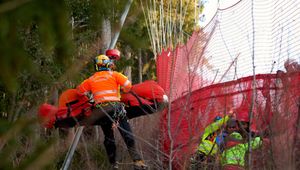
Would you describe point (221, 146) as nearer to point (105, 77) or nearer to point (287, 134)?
point (287, 134)

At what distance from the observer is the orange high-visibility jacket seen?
632cm

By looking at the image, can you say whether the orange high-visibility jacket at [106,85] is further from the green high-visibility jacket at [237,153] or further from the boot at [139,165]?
the green high-visibility jacket at [237,153]

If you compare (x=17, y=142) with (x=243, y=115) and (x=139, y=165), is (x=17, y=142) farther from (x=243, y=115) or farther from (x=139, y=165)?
(x=139, y=165)

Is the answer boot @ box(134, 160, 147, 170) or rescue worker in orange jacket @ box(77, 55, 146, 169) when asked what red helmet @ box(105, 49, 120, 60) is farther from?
boot @ box(134, 160, 147, 170)

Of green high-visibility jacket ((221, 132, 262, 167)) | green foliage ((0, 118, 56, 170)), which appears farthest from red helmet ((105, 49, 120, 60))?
green foliage ((0, 118, 56, 170))

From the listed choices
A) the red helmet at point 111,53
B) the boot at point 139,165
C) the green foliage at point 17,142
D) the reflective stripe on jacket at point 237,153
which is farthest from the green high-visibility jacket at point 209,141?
the green foliage at point 17,142

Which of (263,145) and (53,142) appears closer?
(53,142)

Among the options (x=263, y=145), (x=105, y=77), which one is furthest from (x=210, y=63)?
(x=263, y=145)

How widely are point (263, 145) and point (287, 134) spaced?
35cm

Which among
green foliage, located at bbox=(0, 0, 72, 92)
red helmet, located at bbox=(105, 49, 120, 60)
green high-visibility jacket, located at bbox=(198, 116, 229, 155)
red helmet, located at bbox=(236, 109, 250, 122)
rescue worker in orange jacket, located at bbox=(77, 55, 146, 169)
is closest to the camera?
green foliage, located at bbox=(0, 0, 72, 92)

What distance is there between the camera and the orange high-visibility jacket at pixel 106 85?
6320mm

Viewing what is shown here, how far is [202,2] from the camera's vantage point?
22.2 ft

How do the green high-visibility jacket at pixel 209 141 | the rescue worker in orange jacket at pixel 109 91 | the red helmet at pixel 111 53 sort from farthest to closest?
the red helmet at pixel 111 53
the rescue worker in orange jacket at pixel 109 91
the green high-visibility jacket at pixel 209 141

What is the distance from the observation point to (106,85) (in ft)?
20.8
